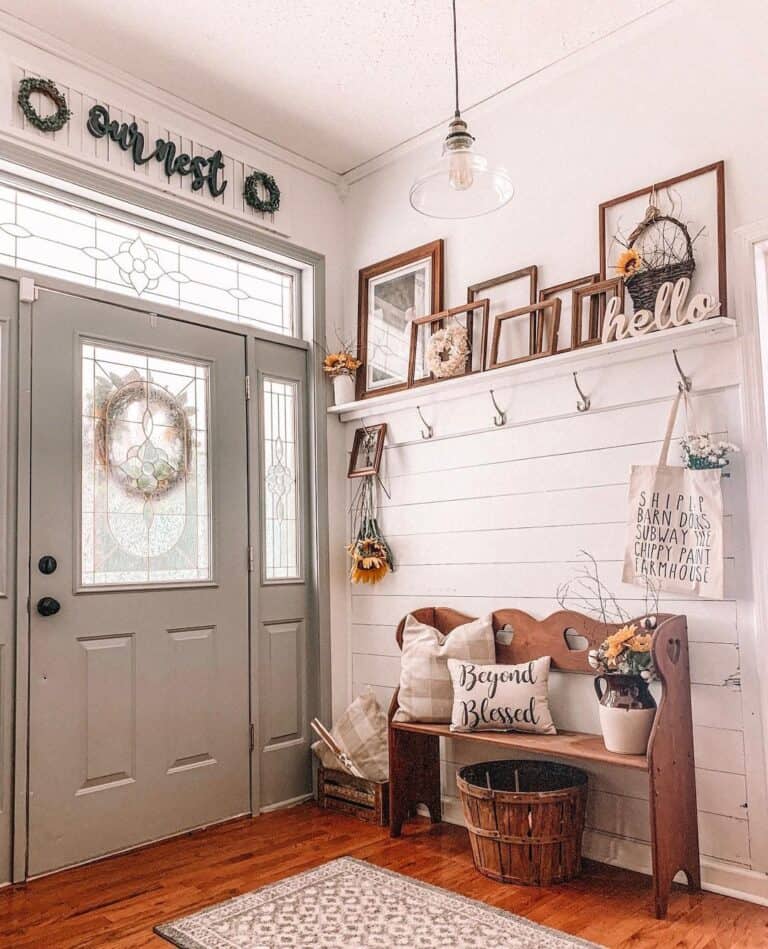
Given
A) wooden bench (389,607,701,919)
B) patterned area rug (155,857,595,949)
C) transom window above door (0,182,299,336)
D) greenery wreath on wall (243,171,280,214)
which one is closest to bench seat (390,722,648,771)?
wooden bench (389,607,701,919)

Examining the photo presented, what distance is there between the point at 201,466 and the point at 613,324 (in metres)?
1.73

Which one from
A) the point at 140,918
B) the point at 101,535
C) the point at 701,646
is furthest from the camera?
the point at 101,535

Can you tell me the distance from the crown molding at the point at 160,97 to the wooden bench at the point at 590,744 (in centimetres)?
216

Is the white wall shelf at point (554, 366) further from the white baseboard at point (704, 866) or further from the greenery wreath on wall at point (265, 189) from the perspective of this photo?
the white baseboard at point (704, 866)

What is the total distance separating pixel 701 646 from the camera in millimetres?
2711

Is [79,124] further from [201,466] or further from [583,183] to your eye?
[583,183]

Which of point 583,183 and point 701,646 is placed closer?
point 701,646

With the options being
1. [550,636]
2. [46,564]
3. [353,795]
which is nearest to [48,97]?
[46,564]

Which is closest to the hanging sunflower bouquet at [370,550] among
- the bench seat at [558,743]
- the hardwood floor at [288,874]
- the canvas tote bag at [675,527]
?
the bench seat at [558,743]

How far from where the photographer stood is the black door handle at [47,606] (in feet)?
9.53

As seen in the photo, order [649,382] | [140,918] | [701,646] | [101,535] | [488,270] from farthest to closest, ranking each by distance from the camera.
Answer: [488,270] → [101,535] → [649,382] → [701,646] → [140,918]

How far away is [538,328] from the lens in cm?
320

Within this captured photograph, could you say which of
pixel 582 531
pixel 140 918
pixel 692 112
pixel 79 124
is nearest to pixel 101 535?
pixel 140 918

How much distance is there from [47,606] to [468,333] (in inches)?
76.2
